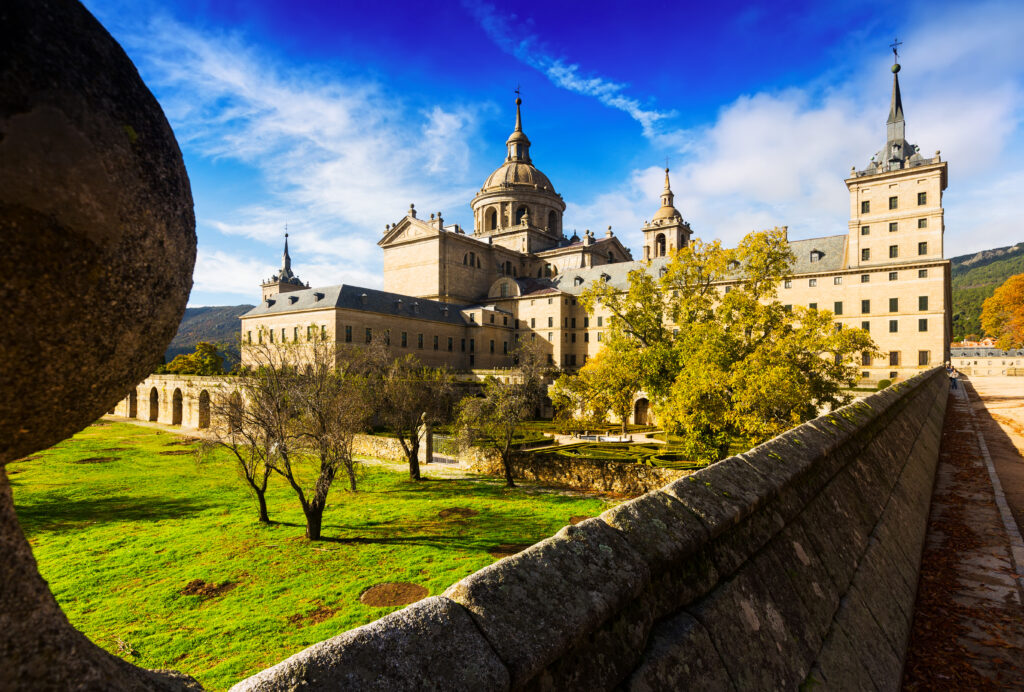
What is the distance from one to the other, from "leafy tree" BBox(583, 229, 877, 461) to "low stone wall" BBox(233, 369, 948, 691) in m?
15.7

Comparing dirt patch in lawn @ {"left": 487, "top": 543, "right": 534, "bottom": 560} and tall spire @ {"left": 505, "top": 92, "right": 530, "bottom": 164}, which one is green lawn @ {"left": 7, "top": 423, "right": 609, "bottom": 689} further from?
tall spire @ {"left": 505, "top": 92, "right": 530, "bottom": 164}

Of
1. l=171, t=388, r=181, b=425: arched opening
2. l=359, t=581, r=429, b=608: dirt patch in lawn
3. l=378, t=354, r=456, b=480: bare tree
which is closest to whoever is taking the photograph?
l=359, t=581, r=429, b=608: dirt patch in lawn

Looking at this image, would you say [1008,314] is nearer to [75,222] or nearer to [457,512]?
[457,512]

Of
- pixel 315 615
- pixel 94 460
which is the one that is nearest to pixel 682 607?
pixel 315 615

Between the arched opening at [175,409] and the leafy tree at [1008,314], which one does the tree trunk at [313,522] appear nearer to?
the arched opening at [175,409]

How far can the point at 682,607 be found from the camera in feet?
8.19

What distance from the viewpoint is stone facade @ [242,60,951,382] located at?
47000 mm

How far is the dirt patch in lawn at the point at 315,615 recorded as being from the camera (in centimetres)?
1247

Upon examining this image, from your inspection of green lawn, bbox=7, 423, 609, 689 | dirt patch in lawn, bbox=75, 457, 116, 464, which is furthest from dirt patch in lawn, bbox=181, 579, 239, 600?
dirt patch in lawn, bbox=75, 457, 116, 464

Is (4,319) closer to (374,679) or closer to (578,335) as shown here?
(374,679)

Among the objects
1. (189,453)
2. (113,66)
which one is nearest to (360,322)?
(189,453)

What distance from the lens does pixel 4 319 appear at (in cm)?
107

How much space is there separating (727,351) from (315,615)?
17182 mm

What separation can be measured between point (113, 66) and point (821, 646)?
3.96 m
